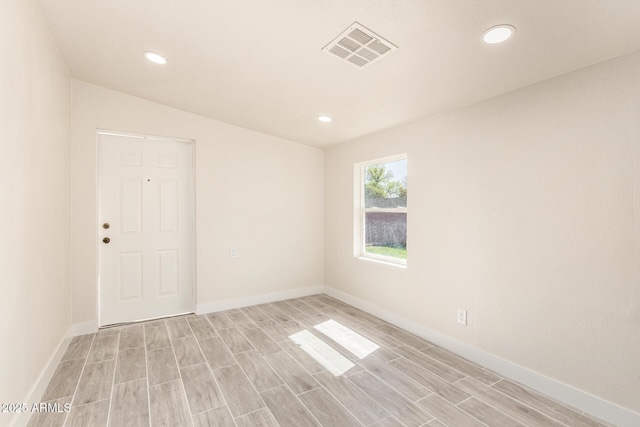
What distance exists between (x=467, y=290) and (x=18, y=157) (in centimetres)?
325

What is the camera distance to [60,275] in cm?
263

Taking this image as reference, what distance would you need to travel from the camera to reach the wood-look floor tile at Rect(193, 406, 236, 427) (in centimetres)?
178

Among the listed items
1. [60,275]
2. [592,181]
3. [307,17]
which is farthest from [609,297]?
[60,275]

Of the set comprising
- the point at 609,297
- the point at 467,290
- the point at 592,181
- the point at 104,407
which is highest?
the point at 592,181

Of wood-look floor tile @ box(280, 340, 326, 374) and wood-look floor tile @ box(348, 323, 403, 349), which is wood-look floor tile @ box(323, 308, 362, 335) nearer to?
wood-look floor tile @ box(348, 323, 403, 349)

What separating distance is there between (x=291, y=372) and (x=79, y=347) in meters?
2.03

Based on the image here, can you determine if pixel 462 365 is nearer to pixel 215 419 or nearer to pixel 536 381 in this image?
pixel 536 381

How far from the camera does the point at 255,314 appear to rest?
3.65 metres

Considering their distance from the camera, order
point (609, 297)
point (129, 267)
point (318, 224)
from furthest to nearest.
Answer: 1. point (318, 224)
2. point (129, 267)
3. point (609, 297)

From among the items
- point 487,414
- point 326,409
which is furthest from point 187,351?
point 487,414

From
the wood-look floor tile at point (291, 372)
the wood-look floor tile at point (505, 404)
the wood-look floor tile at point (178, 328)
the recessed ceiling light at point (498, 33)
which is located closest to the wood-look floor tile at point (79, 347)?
the wood-look floor tile at point (178, 328)

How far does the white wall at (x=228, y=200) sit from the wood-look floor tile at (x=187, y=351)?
760 millimetres

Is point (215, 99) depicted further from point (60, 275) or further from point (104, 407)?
point (104, 407)

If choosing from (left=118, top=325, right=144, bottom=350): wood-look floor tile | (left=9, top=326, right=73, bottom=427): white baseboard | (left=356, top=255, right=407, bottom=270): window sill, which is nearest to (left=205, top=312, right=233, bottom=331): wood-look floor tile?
(left=118, top=325, right=144, bottom=350): wood-look floor tile
